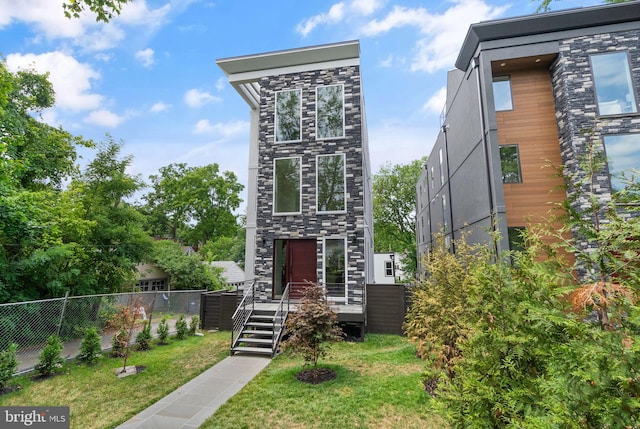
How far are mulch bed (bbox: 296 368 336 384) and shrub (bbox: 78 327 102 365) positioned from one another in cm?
515

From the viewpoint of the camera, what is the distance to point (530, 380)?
254cm

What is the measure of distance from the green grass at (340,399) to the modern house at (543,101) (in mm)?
4319

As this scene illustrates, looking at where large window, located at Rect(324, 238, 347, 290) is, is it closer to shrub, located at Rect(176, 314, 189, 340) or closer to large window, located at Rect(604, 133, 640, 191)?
shrub, located at Rect(176, 314, 189, 340)

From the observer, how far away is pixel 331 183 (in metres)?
11.4

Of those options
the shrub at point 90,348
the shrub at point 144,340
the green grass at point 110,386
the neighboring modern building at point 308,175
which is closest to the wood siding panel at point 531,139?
the neighboring modern building at point 308,175

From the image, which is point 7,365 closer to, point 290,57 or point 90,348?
point 90,348

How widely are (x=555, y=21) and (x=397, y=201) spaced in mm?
24370

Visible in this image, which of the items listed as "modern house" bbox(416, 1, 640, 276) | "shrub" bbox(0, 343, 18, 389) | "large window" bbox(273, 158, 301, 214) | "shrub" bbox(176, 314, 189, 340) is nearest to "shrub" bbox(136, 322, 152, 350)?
"shrub" bbox(176, 314, 189, 340)

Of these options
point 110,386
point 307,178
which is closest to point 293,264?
point 307,178

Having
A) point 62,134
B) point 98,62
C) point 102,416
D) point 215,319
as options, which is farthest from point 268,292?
point 98,62

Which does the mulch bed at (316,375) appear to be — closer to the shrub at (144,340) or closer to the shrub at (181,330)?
the shrub at (144,340)

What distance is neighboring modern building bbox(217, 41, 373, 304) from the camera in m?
11.0

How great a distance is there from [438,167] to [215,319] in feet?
44.4

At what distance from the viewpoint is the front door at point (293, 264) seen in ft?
36.9
